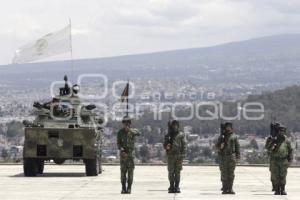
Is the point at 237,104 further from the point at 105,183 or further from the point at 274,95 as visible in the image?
Result: the point at 105,183

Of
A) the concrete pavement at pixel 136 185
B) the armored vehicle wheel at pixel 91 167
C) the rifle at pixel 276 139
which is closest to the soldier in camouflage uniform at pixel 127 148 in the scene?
the concrete pavement at pixel 136 185

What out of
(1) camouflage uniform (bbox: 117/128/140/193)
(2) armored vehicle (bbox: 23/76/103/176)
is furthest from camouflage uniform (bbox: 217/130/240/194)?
(2) armored vehicle (bbox: 23/76/103/176)

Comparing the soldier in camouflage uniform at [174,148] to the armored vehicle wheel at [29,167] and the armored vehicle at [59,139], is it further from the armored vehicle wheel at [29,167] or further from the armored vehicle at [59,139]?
the armored vehicle wheel at [29,167]

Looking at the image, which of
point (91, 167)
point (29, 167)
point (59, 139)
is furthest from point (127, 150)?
point (29, 167)

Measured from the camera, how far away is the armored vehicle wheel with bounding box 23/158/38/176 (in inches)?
1374

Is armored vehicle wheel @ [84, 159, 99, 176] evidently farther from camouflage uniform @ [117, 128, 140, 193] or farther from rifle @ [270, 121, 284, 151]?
rifle @ [270, 121, 284, 151]

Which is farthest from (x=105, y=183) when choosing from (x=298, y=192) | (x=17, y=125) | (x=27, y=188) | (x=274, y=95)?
(x=274, y=95)

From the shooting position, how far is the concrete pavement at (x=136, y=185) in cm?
2586

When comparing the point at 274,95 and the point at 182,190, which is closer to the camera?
the point at 182,190

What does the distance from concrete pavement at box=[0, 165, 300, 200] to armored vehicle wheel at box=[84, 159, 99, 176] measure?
9.2 inches

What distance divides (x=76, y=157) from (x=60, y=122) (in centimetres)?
130

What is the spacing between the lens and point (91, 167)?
116 ft

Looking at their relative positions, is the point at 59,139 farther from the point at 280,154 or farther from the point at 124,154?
the point at 280,154

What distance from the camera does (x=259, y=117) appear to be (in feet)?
500
